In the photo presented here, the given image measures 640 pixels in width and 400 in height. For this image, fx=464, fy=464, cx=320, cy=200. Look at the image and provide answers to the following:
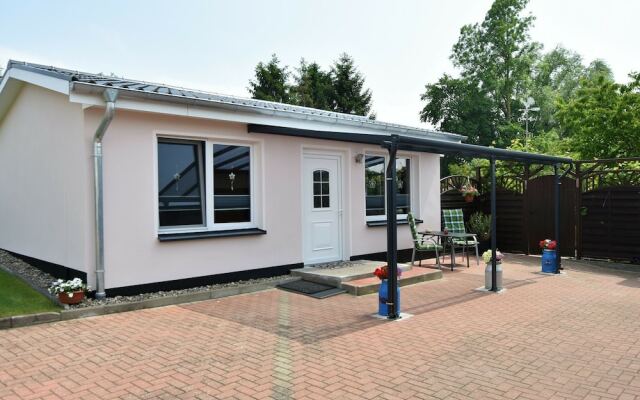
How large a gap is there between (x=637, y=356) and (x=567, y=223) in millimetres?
7569

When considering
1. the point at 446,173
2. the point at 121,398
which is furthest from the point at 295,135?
the point at 446,173

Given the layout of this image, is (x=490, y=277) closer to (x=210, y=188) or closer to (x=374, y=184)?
(x=374, y=184)

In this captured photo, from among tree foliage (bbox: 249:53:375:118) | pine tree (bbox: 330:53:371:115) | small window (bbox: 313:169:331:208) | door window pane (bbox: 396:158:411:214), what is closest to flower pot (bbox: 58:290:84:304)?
small window (bbox: 313:169:331:208)

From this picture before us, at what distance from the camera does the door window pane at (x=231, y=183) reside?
759cm

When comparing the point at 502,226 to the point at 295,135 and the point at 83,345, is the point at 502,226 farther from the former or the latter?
the point at 83,345

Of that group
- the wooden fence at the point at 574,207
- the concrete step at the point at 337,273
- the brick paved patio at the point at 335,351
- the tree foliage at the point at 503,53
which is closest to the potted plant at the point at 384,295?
the brick paved patio at the point at 335,351

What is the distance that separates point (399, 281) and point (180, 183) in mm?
3945

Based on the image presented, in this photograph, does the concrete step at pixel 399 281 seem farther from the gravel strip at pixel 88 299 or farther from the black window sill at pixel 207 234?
the black window sill at pixel 207 234

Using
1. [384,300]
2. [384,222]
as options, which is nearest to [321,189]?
[384,222]

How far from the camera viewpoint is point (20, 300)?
6.19 m

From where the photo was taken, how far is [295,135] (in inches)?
307

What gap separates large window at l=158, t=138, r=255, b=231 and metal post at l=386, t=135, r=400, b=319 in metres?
2.99

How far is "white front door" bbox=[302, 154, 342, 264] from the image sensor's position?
8750 mm

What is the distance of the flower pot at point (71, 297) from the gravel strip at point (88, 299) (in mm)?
73
